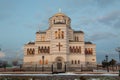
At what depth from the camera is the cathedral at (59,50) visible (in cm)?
5850

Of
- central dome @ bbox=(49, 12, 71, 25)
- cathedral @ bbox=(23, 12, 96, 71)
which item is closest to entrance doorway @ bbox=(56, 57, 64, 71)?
cathedral @ bbox=(23, 12, 96, 71)

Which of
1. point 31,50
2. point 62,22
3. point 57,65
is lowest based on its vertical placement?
point 57,65

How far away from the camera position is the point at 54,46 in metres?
58.5

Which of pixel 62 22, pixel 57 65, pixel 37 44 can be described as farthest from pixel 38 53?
pixel 62 22

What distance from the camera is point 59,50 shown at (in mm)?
58438

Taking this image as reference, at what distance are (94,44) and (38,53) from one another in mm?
17046

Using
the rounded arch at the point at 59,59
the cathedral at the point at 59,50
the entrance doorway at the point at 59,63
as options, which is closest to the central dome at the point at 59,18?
the cathedral at the point at 59,50

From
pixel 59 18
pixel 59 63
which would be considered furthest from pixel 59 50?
pixel 59 18

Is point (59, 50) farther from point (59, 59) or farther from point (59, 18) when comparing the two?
point (59, 18)

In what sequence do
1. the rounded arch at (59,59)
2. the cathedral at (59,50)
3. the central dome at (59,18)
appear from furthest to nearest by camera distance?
1. the central dome at (59,18)
2. the rounded arch at (59,59)
3. the cathedral at (59,50)

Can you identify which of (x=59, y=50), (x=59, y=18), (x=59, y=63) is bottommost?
(x=59, y=63)

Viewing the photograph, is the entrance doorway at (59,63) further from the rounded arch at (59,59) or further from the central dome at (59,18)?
the central dome at (59,18)

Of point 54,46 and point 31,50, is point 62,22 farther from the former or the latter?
point 31,50

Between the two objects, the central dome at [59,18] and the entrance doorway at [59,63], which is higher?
the central dome at [59,18]
